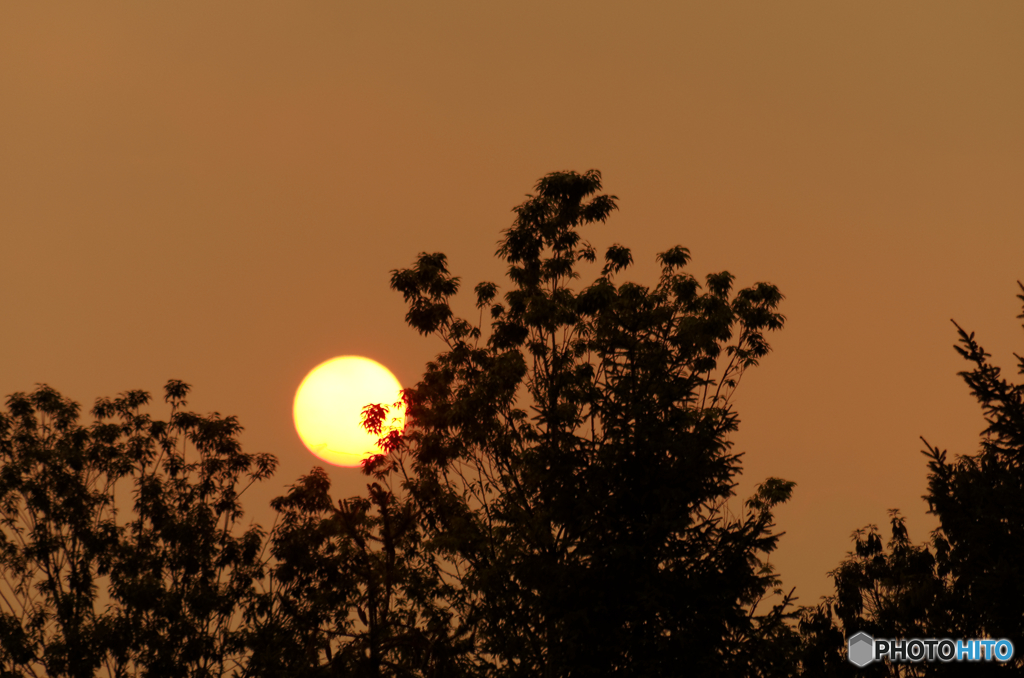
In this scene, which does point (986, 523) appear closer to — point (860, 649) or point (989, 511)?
point (989, 511)

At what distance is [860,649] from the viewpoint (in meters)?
30.5

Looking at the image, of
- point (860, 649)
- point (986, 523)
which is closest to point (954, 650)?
point (986, 523)

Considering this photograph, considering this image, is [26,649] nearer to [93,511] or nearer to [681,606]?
[93,511]

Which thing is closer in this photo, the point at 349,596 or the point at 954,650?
the point at 954,650

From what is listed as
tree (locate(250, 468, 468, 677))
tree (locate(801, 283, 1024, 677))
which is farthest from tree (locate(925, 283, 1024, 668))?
tree (locate(250, 468, 468, 677))

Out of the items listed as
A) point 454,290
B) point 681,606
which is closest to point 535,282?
point 454,290

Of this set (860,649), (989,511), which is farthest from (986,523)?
(860,649)

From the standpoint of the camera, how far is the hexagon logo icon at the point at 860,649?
29.2 meters

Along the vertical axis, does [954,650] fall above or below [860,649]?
below

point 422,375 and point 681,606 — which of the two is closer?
point 681,606

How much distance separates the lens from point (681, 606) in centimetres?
2059

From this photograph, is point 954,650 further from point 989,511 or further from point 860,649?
point 860,649

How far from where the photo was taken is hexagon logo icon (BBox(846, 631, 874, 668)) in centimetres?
2919

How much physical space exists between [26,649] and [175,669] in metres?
4.23
